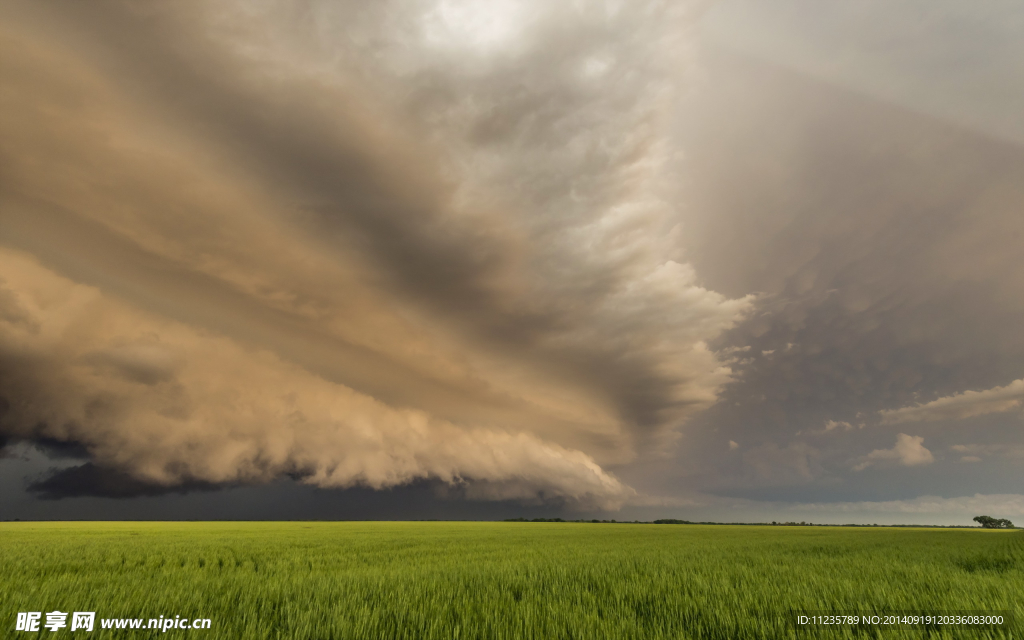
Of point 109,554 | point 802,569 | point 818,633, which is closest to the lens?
point 818,633

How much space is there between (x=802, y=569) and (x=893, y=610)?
5488mm

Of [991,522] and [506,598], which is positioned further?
[991,522]

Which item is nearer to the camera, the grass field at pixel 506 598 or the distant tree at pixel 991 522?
the grass field at pixel 506 598

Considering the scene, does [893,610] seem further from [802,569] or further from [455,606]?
[455,606]

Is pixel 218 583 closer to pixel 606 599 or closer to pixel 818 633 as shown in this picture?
pixel 606 599

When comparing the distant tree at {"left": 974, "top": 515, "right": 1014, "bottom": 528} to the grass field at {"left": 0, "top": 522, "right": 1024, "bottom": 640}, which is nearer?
the grass field at {"left": 0, "top": 522, "right": 1024, "bottom": 640}

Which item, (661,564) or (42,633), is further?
(661,564)

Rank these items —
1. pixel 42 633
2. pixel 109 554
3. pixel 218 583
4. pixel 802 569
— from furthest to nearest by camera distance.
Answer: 1. pixel 109 554
2. pixel 802 569
3. pixel 218 583
4. pixel 42 633

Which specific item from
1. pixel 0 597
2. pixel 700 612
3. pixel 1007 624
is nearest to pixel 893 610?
pixel 1007 624

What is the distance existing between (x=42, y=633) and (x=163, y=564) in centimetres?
1027

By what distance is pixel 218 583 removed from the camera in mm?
8469

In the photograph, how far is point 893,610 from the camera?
21.4 ft

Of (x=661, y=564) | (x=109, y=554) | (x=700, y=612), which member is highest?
(x=700, y=612)

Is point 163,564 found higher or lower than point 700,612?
lower
